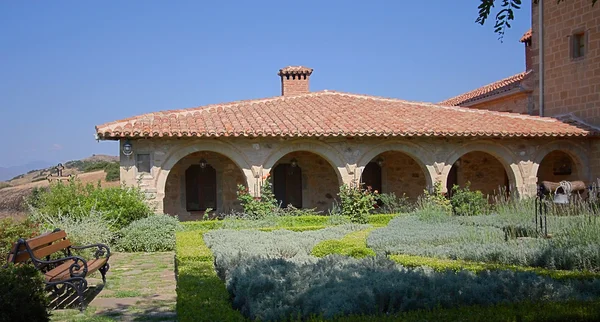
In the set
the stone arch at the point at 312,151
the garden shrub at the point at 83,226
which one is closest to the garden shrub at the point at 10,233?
the garden shrub at the point at 83,226

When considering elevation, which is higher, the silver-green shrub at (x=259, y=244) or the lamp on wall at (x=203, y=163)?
the lamp on wall at (x=203, y=163)

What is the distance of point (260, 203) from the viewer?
1402 cm

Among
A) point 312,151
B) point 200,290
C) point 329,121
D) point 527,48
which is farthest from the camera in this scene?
point 527,48

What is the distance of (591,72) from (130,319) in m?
14.5

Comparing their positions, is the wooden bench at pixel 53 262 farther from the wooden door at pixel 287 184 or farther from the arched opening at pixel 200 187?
the wooden door at pixel 287 184

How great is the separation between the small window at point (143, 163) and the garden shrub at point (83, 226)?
1.81 m

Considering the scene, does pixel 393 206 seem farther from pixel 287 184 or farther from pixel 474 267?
pixel 474 267

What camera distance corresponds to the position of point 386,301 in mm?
5043

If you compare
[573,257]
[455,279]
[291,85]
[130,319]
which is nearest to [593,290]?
[455,279]

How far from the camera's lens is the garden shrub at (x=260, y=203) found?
548 inches

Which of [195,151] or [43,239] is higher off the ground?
[195,151]

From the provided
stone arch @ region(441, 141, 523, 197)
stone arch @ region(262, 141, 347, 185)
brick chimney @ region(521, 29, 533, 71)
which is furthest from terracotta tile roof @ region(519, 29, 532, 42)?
stone arch @ region(262, 141, 347, 185)

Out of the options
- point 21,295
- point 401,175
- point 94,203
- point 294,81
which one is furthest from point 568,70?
point 21,295

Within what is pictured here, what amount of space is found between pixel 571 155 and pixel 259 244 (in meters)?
11.2
